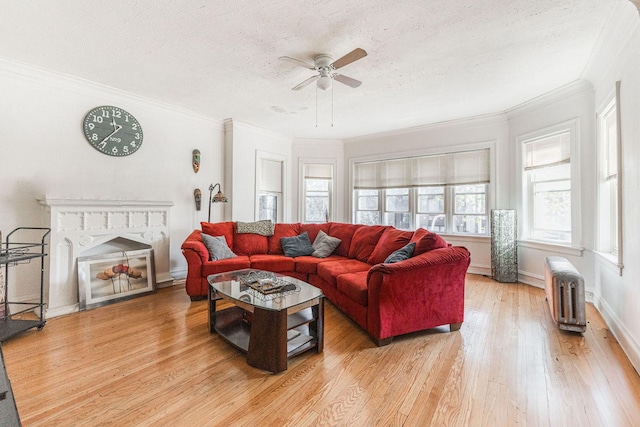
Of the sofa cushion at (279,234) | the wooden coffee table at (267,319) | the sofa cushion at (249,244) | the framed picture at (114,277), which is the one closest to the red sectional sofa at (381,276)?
the sofa cushion at (249,244)

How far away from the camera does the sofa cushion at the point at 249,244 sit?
4375 millimetres

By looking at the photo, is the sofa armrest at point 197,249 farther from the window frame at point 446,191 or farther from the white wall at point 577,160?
the white wall at point 577,160

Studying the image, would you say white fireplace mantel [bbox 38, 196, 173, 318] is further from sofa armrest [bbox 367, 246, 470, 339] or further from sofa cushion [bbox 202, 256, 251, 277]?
sofa armrest [bbox 367, 246, 470, 339]

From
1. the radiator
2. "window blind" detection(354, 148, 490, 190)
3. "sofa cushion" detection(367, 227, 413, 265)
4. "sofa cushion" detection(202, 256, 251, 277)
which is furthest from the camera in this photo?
"window blind" detection(354, 148, 490, 190)

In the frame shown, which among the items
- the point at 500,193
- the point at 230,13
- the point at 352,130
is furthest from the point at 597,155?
the point at 230,13

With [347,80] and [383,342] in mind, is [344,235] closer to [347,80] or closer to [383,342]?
[383,342]

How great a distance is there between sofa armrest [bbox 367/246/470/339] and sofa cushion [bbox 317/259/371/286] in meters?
0.76

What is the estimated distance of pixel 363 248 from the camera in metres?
3.95

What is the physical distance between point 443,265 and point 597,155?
253 centimetres

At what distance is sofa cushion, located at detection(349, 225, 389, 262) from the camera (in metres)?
3.88

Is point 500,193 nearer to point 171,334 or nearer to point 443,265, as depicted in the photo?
point 443,265

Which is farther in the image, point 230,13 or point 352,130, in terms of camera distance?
point 352,130

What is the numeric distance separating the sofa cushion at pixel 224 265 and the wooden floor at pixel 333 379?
0.76m

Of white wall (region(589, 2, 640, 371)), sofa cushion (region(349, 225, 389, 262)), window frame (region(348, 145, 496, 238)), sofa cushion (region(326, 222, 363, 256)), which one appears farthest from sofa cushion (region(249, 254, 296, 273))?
white wall (region(589, 2, 640, 371))
